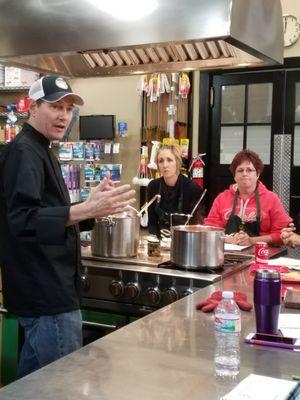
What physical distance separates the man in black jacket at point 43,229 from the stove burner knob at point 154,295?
479 mm

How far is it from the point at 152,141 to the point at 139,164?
326 mm

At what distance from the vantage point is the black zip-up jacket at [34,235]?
194cm

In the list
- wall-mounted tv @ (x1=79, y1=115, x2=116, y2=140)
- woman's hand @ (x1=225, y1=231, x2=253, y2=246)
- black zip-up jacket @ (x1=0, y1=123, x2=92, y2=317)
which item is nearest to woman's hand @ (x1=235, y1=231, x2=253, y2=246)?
woman's hand @ (x1=225, y1=231, x2=253, y2=246)

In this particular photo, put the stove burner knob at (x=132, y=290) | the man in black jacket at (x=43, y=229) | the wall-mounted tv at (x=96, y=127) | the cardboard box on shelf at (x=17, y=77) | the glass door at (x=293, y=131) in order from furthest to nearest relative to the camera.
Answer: the cardboard box on shelf at (x=17, y=77) < the wall-mounted tv at (x=96, y=127) < the glass door at (x=293, y=131) < the stove burner knob at (x=132, y=290) < the man in black jacket at (x=43, y=229)

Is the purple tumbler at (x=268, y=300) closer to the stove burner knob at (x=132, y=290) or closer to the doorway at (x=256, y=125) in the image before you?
the stove burner knob at (x=132, y=290)

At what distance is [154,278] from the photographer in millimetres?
2596

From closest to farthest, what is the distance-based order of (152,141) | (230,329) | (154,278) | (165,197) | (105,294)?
1. (230,329)
2. (154,278)
3. (105,294)
4. (165,197)
5. (152,141)

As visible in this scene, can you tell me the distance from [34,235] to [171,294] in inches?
34.0

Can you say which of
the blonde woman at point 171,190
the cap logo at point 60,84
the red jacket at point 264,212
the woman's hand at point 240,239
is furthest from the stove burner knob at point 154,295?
the blonde woman at point 171,190

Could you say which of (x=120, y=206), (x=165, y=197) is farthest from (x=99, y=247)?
(x=165, y=197)

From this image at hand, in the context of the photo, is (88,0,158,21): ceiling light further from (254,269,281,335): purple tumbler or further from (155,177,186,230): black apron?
(155,177,186,230): black apron

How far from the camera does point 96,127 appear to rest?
554 cm

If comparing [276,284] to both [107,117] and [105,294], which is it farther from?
[107,117]

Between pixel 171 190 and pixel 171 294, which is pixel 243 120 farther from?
pixel 171 294
